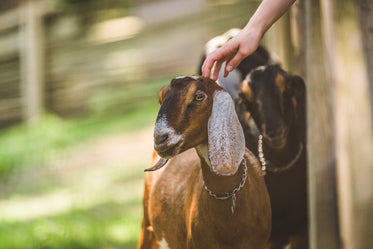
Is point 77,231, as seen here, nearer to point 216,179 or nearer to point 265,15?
point 216,179

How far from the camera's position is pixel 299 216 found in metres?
2.41

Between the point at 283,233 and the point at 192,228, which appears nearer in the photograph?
the point at 192,228

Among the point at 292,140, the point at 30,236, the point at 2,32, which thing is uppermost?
the point at 2,32

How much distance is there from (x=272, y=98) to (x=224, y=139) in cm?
79

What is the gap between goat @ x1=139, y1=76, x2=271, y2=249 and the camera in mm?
1542

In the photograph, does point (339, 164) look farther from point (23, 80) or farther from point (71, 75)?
point (23, 80)

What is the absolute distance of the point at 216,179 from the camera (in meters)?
1.72

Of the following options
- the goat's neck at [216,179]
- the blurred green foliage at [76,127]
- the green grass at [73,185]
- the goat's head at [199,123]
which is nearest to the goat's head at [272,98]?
the goat's neck at [216,179]

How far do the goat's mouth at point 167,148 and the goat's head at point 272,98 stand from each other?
0.78 metres

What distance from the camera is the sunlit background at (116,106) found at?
230cm

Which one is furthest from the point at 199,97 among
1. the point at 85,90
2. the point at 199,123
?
the point at 85,90

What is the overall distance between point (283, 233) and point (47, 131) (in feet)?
20.1

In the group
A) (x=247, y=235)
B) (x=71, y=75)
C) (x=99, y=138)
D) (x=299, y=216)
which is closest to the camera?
(x=247, y=235)

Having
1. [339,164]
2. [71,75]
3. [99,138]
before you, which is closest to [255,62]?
[339,164]
